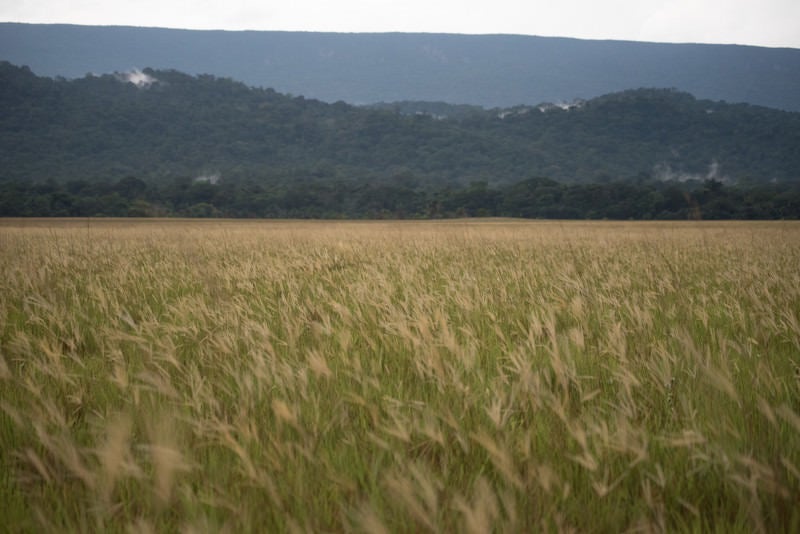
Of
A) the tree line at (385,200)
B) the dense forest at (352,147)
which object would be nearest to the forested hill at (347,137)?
the dense forest at (352,147)

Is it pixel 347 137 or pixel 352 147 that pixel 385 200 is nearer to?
pixel 352 147

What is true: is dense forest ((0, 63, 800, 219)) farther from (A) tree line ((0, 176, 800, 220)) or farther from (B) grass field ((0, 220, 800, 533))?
(B) grass field ((0, 220, 800, 533))

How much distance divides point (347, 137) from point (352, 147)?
4.12 metres

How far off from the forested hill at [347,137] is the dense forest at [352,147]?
1.28ft

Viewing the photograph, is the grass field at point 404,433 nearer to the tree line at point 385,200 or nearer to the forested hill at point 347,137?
the tree line at point 385,200

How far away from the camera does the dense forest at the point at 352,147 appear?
80000 millimetres

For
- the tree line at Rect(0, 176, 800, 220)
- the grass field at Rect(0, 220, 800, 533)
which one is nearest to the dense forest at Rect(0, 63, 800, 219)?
the tree line at Rect(0, 176, 800, 220)

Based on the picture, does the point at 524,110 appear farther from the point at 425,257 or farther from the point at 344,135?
the point at 425,257

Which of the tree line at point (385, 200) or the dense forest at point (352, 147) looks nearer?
the tree line at point (385, 200)

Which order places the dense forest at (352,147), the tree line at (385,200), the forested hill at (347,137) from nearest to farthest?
the tree line at (385,200), the dense forest at (352,147), the forested hill at (347,137)

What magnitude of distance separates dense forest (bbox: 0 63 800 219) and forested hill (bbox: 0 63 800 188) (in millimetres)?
391

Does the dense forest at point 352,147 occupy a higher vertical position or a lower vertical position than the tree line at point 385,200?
higher

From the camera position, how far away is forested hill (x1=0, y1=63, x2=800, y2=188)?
121438mm

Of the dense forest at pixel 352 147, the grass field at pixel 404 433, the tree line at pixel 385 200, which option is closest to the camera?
the grass field at pixel 404 433
